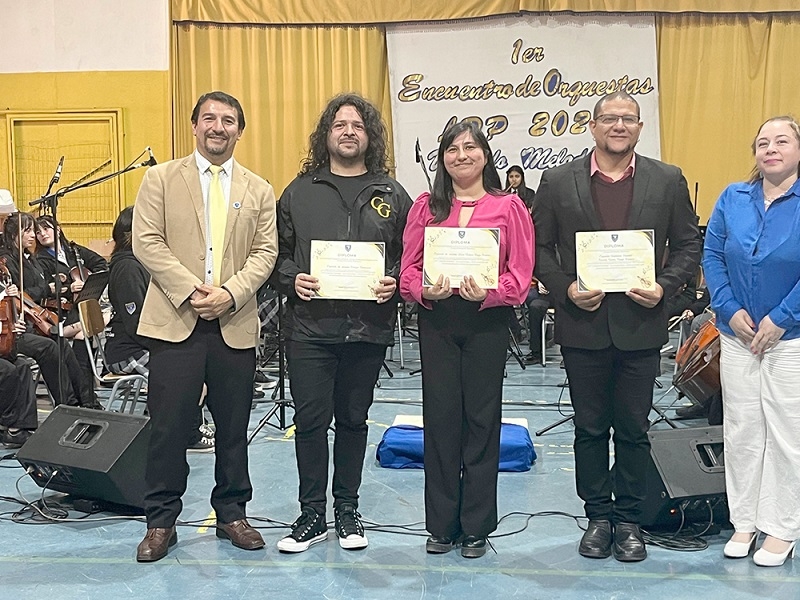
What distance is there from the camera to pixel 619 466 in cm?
320

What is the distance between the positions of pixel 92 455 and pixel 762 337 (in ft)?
9.18

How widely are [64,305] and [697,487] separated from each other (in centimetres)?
506

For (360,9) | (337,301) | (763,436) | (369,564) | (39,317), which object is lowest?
(369,564)

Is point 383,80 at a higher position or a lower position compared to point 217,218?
higher

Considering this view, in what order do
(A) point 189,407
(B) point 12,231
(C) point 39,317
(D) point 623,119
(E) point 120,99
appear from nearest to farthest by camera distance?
(D) point 623,119, (A) point 189,407, (C) point 39,317, (B) point 12,231, (E) point 120,99

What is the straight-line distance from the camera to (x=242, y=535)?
329 cm

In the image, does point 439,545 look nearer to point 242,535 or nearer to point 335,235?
point 242,535

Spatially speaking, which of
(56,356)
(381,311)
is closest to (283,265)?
(381,311)

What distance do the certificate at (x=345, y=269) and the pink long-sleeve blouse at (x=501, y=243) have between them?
0.43 ft

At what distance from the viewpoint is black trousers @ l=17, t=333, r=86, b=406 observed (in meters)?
5.33

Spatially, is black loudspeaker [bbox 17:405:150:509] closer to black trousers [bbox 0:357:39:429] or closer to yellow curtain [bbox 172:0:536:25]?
black trousers [bbox 0:357:39:429]

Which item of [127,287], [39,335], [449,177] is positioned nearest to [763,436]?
[449,177]

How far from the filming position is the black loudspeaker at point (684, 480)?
11.0 ft

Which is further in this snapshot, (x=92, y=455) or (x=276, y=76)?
(x=276, y=76)
